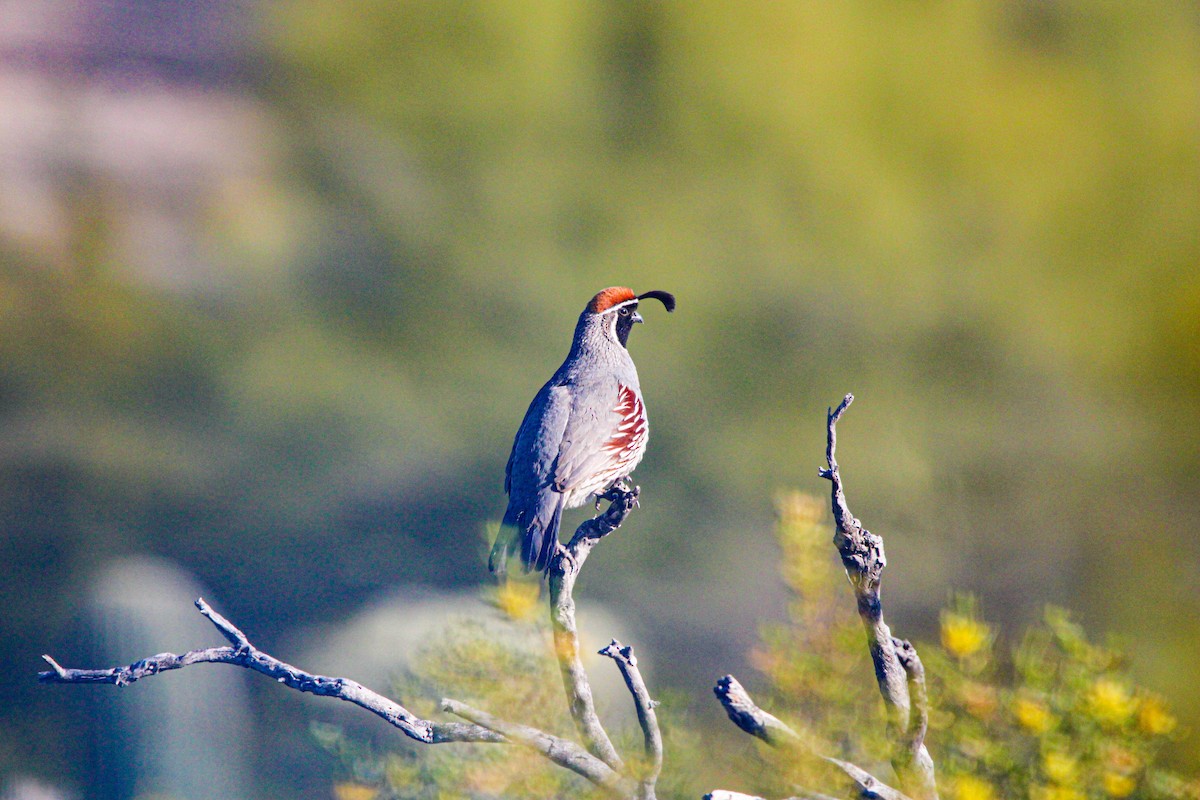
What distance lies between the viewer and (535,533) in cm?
264

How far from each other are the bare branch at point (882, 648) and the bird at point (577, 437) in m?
0.65

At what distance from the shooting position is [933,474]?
3.27 m

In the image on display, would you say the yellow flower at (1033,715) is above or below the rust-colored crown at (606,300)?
below

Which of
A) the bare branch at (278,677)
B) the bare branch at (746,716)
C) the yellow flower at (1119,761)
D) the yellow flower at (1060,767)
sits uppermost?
the yellow flower at (1119,761)

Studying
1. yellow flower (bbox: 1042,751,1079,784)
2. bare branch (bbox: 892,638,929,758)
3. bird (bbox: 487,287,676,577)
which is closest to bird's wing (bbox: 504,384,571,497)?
bird (bbox: 487,287,676,577)

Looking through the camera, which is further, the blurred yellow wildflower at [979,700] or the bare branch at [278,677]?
the blurred yellow wildflower at [979,700]

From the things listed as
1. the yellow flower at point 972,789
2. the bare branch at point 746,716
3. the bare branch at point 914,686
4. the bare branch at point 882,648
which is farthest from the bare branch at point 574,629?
the yellow flower at point 972,789

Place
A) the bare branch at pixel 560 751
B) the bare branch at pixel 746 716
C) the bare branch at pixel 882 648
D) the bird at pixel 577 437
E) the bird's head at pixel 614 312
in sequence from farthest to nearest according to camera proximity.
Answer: the bird's head at pixel 614 312
the bird at pixel 577 437
the bare branch at pixel 560 751
the bare branch at pixel 882 648
the bare branch at pixel 746 716

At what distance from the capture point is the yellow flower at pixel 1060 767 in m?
2.47

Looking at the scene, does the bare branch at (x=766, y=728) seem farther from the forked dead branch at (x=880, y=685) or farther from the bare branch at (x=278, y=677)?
the bare branch at (x=278, y=677)

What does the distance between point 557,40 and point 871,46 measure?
997mm

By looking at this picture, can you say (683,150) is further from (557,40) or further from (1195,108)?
(1195,108)

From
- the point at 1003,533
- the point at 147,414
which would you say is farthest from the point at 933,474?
the point at 147,414

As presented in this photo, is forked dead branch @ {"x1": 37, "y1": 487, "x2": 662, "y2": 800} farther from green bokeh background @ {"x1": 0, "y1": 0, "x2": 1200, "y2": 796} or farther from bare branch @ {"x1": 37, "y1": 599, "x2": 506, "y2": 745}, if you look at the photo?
green bokeh background @ {"x1": 0, "y1": 0, "x2": 1200, "y2": 796}
